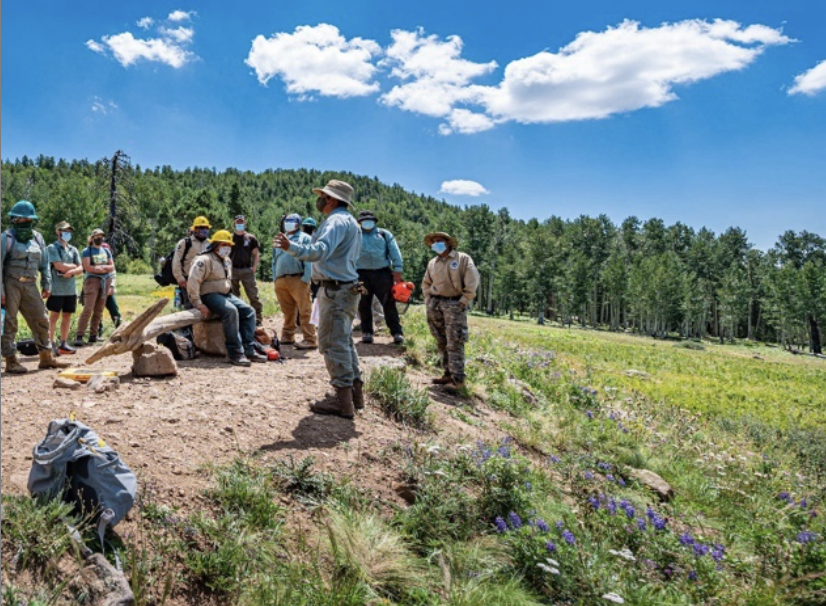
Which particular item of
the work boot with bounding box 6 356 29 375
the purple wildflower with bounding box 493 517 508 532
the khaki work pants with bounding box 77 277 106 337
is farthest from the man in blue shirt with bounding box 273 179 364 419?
the khaki work pants with bounding box 77 277 106 337

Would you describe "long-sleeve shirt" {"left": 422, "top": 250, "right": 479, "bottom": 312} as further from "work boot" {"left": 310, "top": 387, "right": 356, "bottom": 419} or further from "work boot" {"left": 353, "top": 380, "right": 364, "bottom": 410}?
"work boot" {"left": 310, "top": 387, "right": 356, "bottom": 419}

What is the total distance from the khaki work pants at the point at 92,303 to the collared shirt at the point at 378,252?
4.69 m

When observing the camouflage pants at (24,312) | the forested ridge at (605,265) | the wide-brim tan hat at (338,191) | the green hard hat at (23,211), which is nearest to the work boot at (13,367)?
the camouflage pants at (24,312)

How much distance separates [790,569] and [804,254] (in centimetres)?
10426

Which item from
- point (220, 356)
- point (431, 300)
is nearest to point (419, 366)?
point (431, 300)

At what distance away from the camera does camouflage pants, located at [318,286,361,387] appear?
588cm

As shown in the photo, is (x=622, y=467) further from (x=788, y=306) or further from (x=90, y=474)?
(x=788, y=306)

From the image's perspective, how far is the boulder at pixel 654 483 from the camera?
693 centimetres

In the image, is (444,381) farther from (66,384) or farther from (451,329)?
(66,384)

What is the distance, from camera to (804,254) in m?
88.6

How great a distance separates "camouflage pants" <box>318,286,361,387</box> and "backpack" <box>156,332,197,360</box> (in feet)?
10.1

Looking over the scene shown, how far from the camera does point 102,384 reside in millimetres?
5941

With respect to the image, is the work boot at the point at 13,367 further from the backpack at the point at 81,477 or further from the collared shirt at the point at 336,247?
the backpack at the point at 81,477

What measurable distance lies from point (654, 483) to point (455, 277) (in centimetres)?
383
